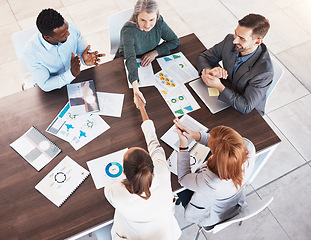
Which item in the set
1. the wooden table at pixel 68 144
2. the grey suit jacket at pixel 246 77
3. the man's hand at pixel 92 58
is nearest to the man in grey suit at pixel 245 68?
the grey suit jacket at pixel 246 77

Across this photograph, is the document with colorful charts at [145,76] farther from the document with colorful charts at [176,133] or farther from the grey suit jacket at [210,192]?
the grey suit jacket at [210,192]

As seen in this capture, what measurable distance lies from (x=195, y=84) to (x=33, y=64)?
4.15 ft

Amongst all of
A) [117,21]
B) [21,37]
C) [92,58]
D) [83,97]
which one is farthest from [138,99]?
[21,37]

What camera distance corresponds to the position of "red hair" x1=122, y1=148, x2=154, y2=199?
4.95 ft

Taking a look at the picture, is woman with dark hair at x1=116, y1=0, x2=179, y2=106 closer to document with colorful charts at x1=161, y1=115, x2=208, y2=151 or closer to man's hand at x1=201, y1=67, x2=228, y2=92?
document with colorful charts at x1=161, y1=115, x2=208, y2=151

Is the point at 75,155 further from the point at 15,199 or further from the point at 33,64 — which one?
the point at 33,64

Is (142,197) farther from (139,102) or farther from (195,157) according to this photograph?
(139,102)

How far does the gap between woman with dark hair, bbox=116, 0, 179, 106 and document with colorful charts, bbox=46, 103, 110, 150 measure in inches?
13.7

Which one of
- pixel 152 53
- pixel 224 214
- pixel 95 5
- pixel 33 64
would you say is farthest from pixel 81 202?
pixel 95 5

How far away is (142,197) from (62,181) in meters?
0.64

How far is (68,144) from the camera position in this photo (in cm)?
204

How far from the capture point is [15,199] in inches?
71.9

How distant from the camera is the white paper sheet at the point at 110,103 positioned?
2.19 meters

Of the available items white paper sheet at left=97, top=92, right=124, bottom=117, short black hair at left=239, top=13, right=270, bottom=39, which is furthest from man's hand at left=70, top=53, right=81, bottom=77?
short black hair at left=239, top=13, right=270, bottom=39
